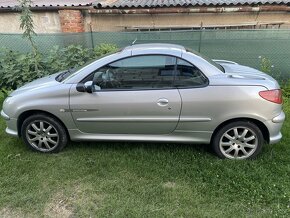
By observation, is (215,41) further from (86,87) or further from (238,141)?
(86,87)

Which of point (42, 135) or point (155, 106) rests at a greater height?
point (155, 106)

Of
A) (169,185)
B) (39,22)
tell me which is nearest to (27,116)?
(169,185)

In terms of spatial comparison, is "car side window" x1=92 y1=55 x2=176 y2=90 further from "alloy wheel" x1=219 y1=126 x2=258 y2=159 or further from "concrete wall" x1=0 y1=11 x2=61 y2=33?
"concrete wall" x1=0 y1=11 x2=61 y2=33

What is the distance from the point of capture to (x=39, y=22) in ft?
27.6

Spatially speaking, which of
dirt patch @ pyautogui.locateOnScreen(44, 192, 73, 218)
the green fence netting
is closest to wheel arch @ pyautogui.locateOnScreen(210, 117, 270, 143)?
dirt patch @ pyautogui.locateOnScreen(44, 192, 73, 218)

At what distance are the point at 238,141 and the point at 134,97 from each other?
1455 millimetres

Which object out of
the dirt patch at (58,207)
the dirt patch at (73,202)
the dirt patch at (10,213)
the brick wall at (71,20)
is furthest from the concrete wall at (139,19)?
the dirt patch at (10,213)

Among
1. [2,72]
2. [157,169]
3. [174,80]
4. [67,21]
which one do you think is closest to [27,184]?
[157,169]

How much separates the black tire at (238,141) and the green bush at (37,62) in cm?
380

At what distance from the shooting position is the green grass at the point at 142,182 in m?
2.82

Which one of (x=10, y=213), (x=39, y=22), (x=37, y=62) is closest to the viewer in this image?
(x=10, y=213)

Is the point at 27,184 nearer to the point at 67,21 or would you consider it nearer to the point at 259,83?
the point at 259,83

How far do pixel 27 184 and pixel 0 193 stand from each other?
0.29 metres

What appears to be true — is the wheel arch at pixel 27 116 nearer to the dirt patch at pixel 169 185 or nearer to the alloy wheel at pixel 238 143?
the dirt patch at pixel 169 185
